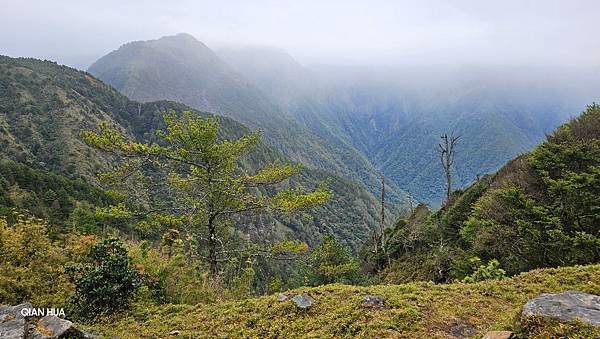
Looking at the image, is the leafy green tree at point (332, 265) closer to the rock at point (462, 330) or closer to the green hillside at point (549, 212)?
the green hillside at point (549, 212)

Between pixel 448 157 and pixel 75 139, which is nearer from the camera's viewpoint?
pixel 448 157

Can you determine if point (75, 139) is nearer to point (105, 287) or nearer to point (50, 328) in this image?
point (105, 287)

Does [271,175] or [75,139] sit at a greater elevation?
[271,175]

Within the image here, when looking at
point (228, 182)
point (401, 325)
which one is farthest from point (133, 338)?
point (228, 182)

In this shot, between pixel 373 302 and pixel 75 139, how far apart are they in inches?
3815

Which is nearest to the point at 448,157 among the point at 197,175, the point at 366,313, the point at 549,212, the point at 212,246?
the point at 549,212

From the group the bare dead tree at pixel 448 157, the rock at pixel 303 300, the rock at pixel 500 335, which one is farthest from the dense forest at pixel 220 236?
the bare dead tree at pixel 448 157

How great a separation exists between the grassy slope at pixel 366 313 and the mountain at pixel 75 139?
39.4 meters

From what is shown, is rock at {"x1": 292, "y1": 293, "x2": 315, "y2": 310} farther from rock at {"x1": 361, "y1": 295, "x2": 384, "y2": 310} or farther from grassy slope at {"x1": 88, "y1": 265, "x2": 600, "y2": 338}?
rock at {"x1": 361, "y1": 295, "x2": 384, "y2": 310}

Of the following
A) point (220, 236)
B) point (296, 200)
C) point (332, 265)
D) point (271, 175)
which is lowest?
point (332, 265)

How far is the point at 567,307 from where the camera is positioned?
449cm

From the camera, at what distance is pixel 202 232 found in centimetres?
1552

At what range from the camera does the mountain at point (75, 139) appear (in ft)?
251

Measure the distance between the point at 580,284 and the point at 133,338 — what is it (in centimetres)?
804
